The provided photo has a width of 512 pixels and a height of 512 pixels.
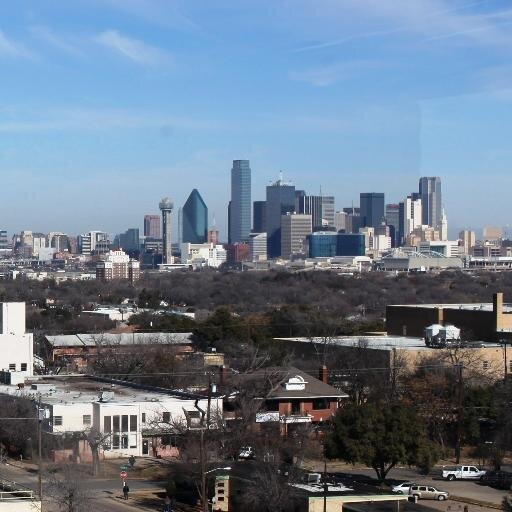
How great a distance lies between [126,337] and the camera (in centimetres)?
5712

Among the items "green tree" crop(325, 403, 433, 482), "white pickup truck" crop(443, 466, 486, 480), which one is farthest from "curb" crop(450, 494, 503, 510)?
"white pickup truck" crop(443, 466, 486, 480)

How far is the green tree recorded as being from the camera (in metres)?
28.2

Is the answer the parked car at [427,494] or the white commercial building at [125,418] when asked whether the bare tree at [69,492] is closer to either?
the white commercial building at [125,418]

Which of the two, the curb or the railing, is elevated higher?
the railing

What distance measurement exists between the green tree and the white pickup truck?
1541 mm

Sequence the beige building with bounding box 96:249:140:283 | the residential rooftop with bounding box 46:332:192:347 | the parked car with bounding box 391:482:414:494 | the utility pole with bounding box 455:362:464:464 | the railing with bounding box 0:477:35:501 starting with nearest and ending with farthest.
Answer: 1. the railing with bounding box 0:477:35:501
2. the parked car with bounding box 391:482:414:494
3. the utility pole with bounding box 455:362:464:464
4. the residential rooftop with bounding box 46:332:192:347
5. the beige building with bounding box 96:249:140:283

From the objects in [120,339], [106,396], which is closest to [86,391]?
[106,396]

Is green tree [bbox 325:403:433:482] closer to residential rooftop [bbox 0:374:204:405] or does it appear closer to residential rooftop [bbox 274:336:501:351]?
residential rooftop [bbox 0:374:204:405]

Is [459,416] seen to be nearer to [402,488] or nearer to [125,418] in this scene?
[402,488]

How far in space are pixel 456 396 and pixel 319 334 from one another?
68.8ft

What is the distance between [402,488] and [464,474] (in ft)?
9.93

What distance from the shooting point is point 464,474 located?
3002cm

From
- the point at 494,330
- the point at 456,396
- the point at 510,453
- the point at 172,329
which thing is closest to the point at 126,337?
the point at 172,329

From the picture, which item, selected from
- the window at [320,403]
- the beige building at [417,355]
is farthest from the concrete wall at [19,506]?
the beige building at [417,355]
